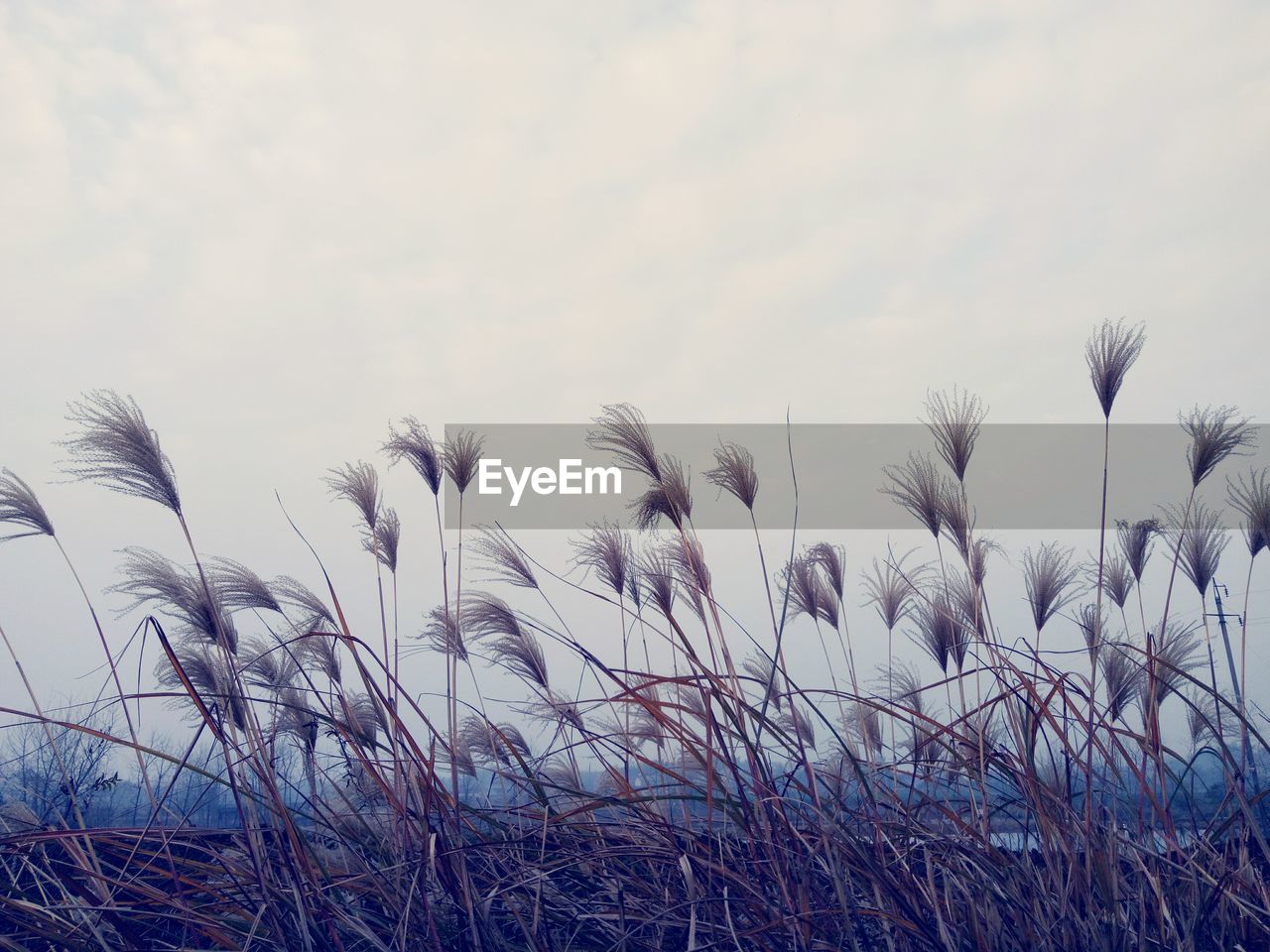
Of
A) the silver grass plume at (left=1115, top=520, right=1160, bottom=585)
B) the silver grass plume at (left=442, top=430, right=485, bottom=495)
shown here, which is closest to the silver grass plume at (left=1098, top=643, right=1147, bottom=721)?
the silver grass plume at (left=1115, top=520, right=1160, bottom=585)

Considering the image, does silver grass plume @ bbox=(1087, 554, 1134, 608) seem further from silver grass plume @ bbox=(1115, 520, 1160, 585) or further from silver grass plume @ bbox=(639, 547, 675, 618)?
silver grass plume @ bbox=(639, 547, 675, 618)

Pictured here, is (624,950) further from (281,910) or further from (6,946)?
(6,946)

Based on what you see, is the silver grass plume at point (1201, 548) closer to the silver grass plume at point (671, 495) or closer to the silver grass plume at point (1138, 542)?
the silver grass plume at point (1138, 542)

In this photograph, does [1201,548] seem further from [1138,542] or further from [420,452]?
[420,452]

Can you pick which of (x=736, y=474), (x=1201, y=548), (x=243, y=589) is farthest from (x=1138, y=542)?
(x=243, y=589)

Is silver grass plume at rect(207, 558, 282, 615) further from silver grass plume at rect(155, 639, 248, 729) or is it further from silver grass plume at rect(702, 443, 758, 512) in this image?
silver grass plume at rect(702, 443, 758, 512)

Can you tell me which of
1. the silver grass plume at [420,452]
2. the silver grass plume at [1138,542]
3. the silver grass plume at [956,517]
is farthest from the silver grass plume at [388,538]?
the silver grass plume at [1138,542]

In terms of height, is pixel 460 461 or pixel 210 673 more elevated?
pixel 460 461

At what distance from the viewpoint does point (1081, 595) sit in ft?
13.1

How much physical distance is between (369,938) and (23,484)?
2.20 meters

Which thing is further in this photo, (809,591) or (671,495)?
(809,591)

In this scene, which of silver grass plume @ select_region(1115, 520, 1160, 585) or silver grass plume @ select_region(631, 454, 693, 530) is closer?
silver grass plume @ select_region(631, 454, 693, 530)

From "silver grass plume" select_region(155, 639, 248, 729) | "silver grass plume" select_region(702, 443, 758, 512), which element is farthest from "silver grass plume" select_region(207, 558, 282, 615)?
"silver grass plume" select_region(702, 443, 758, 512)

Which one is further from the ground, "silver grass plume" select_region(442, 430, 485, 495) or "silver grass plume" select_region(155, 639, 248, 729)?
"silver grass plume" select_region(442, 430, 485, 495)
